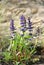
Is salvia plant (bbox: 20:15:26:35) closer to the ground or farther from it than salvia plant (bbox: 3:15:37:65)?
farther from it

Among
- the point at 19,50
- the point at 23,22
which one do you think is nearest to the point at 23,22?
the point at 23,22

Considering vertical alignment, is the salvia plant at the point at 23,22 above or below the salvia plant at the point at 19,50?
above

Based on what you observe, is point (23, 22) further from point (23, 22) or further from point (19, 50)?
point (19, 50)

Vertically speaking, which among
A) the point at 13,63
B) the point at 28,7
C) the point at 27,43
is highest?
the point at 28,7

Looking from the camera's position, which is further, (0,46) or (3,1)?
(3,1)

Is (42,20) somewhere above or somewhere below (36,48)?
above

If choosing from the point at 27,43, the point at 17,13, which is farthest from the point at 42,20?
the point at 27,43

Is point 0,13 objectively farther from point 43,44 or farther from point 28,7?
point 43,44

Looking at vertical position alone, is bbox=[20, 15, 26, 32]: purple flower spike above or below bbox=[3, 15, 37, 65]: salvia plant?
above

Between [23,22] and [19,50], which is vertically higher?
[23,22]

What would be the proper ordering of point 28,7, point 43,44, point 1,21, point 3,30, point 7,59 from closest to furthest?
point 7,59, point 43,44, point 3,30, point 1,21, point 28,7

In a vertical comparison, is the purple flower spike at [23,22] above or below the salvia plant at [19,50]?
above
